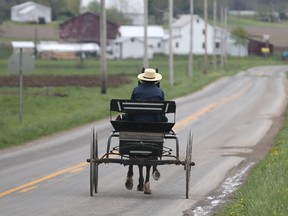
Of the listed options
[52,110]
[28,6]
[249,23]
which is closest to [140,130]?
[52,110]

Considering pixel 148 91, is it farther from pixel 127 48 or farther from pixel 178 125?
pixel 127 48

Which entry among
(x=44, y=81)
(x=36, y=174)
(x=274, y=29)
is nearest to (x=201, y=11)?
(x=274, y=29)

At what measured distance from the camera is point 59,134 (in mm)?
27266

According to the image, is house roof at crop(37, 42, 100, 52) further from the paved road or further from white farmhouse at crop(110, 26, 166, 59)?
the paved road

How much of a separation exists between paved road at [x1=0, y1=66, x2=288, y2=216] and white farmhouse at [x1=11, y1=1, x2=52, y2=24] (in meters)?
104

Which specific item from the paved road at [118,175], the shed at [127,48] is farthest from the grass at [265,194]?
the shed at [127,48]

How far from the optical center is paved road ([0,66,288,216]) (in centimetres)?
1336

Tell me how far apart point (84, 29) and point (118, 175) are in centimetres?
10906

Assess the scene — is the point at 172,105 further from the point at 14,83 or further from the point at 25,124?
the point at 14,83

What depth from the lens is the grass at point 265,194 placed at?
11078 mm

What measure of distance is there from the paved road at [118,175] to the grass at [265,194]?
19.6 inches

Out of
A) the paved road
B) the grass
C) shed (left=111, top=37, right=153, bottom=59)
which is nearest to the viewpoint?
the grass

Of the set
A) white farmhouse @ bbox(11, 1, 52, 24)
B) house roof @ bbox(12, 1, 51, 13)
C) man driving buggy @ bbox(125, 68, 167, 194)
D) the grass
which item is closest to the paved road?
man driving buggy @ bbox(125, 68, 167, 194)

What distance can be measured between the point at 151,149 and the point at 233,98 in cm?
3247
